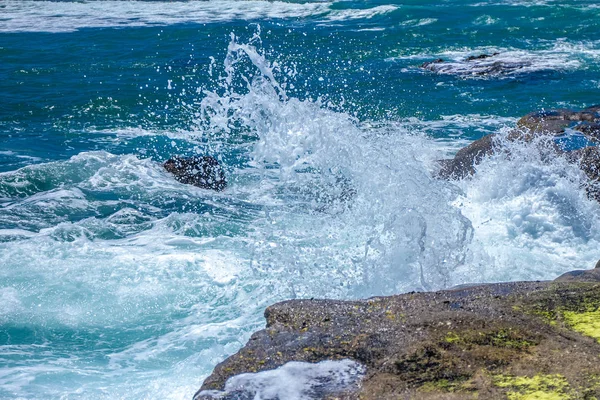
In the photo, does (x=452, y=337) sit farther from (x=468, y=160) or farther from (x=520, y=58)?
(x=520, y=58)

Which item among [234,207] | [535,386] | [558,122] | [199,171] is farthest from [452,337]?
[558,122]

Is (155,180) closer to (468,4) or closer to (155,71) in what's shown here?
(155,71)

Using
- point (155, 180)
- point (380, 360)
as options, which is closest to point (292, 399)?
point (380, 360)

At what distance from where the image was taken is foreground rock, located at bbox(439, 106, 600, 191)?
27.8 feet

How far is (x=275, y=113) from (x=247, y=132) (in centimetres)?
559

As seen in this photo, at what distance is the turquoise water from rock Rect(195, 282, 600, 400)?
1557 mm

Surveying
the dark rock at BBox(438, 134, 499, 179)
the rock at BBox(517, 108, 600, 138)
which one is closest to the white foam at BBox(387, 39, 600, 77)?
the rock at BBox(517, 108, 600, 138)

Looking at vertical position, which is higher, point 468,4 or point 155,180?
point 468,4

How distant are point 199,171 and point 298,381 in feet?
24.1

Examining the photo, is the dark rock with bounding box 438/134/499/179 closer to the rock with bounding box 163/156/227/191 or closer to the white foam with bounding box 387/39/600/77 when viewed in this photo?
the rock with bounding box 163/156/227/191

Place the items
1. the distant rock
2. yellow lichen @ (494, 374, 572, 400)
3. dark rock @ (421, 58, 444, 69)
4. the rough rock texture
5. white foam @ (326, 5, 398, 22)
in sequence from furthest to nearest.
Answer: white foam @ (326, 5, 398, 22), dark rock @ (421, 58, 444, 69), the distant rock, the rough rock texture, yellow lichen @ (494, 374, 572, 400)

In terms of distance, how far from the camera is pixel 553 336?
347 centimetres

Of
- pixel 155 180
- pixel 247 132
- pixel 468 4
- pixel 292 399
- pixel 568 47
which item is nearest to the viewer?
pixel 292 399

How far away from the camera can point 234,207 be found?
9.24 m
